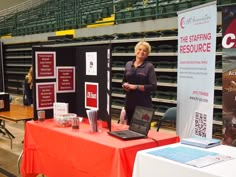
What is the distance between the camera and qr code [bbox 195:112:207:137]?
2.90m

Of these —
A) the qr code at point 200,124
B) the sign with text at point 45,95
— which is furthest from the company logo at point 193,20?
the sign with text at point 45,95

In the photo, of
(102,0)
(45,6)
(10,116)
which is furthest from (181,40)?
(45,6)

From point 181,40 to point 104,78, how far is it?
960 mm

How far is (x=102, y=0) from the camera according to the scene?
10750mm

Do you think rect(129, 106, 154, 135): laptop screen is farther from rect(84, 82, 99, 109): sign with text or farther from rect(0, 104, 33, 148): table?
rect(0, 104, 33, 148): table

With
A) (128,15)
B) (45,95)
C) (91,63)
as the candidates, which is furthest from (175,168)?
(128,15)

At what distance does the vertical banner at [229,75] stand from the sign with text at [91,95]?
1144 mm

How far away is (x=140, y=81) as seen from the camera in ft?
11.9

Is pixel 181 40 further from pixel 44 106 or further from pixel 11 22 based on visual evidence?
pixel 11 22

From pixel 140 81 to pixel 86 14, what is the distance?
7305 millimetres

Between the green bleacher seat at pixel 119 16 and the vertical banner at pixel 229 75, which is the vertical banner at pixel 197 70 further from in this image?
the green bleacher seat at pixel 119 16

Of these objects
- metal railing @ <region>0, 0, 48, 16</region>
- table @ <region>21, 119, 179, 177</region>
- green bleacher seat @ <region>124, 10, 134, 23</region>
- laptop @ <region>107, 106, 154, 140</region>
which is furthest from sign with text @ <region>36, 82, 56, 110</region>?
metal railing @ <region>0, 0, 48, 16</region>

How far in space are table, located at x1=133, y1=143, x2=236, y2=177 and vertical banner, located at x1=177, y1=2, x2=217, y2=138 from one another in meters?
0.77

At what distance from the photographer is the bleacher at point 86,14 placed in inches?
283
